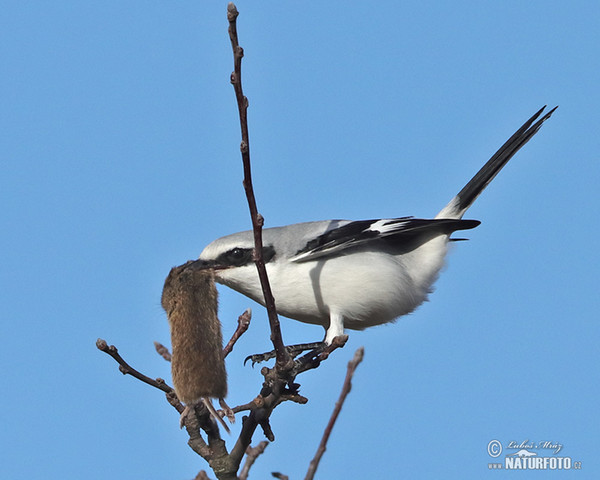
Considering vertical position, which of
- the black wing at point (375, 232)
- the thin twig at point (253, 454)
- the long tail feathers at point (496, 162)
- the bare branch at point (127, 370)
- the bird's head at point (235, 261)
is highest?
the long tail feathers at point (496, 162)

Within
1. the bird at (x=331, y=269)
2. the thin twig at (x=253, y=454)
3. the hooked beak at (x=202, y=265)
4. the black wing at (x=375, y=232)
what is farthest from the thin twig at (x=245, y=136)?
the black wing at (x=375, y=232)

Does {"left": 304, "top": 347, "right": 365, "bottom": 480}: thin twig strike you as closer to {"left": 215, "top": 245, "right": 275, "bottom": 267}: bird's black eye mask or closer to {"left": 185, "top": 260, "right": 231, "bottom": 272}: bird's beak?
{"left": 185, "top": 260, "right": 231, "bottom": 272}: bird's beak

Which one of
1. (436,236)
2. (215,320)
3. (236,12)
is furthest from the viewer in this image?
(436,236)

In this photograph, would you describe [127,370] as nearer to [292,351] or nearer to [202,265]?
[202,265]

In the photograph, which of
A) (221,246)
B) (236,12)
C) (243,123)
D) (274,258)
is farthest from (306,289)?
(236,12)

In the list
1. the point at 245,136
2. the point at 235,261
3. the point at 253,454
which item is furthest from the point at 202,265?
the point at 245,136

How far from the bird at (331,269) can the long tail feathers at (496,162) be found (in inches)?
14.9

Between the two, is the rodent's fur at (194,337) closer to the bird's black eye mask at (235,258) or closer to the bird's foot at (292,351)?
the bird's black eye mask at (235,258)

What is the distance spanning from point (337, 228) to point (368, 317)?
61cm

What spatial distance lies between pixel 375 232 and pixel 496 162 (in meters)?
1.24

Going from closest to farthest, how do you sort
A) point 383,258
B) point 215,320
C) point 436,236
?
point 215,320, point 383,258, point 436,236

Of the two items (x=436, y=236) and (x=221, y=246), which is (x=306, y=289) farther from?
(x=436, y=236)

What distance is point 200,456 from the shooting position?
3.29 meters

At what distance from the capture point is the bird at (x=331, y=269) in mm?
4188
